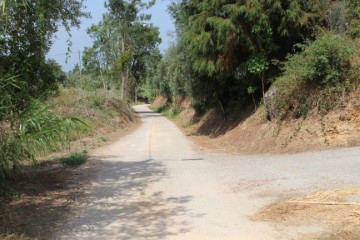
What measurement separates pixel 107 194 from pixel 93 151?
8.91 meters

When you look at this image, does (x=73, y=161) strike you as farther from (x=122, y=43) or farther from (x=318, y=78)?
(x=122, y=43)

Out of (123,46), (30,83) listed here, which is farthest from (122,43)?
(30,83)

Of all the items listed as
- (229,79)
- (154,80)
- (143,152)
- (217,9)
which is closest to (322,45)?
(217,9)

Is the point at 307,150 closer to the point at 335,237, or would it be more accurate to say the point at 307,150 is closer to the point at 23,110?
the point at 335,237

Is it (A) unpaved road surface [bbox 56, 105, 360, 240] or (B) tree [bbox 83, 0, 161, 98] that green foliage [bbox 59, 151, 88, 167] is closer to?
(A) unpaved road surface [bbox 56, 105, 360, 240]

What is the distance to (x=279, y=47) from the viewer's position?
752 inches

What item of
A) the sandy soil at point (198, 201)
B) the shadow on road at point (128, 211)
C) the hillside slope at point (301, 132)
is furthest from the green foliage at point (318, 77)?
the shadow on road at point (128, 211)

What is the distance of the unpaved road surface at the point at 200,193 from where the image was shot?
671 centimetres

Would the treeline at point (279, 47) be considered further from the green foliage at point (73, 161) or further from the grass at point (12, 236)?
the grass at point (12, 236)

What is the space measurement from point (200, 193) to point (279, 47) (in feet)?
37.9

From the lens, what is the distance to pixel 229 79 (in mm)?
24375

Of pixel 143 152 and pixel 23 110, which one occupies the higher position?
pixel 23 110

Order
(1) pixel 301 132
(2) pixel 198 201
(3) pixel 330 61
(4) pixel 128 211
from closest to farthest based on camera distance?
Answer: (4) pixel 128 211, (2) pixel 198 201, (3) pixel 330 61, (1) pixel 301 132

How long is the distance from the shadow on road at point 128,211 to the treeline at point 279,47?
6892 mm
